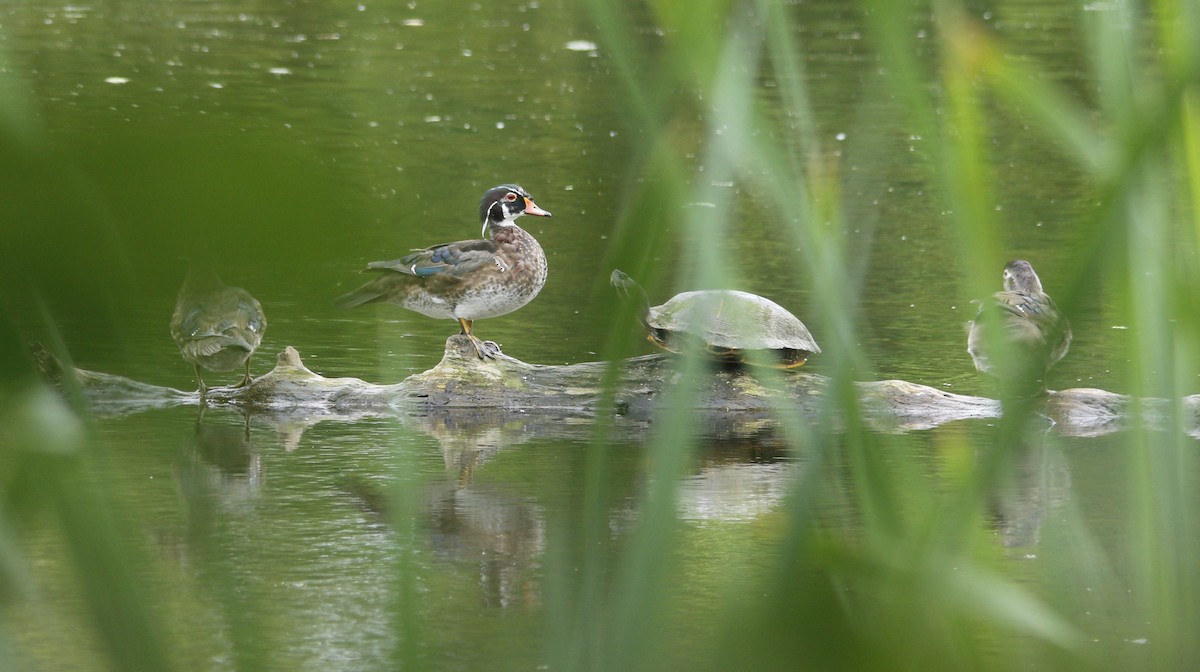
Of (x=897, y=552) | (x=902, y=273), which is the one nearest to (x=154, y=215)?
(x=897, y=552)

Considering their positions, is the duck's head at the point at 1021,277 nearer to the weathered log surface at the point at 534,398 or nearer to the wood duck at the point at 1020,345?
the weathered log surface at the point at 534,398

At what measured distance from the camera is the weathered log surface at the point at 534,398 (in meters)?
6.77

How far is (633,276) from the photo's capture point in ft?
2.55

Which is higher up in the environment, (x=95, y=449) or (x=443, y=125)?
(x=443, y=125)

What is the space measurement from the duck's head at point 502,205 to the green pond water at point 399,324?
351 millimetres

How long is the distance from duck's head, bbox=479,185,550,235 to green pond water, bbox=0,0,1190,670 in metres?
0.35

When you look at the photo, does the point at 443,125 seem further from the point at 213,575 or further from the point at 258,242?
the point at 258,242

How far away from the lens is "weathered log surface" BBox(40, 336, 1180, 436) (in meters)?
6.77

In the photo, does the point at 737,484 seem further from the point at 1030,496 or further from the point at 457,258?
the point at 457,258

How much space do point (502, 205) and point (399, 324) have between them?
0.94 meters

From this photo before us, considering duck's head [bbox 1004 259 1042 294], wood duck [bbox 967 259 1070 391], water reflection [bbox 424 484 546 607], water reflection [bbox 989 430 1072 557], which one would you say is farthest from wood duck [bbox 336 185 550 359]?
wood duck [bbox 967 259 1070 391]

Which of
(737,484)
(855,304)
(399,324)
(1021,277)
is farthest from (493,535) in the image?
(855,304)

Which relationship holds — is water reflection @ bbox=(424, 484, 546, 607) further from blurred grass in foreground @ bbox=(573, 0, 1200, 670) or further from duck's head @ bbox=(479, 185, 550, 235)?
blurred grass in foreground @ bbox=(573, 0, 1200, 670)

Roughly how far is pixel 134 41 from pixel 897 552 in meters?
0.91
